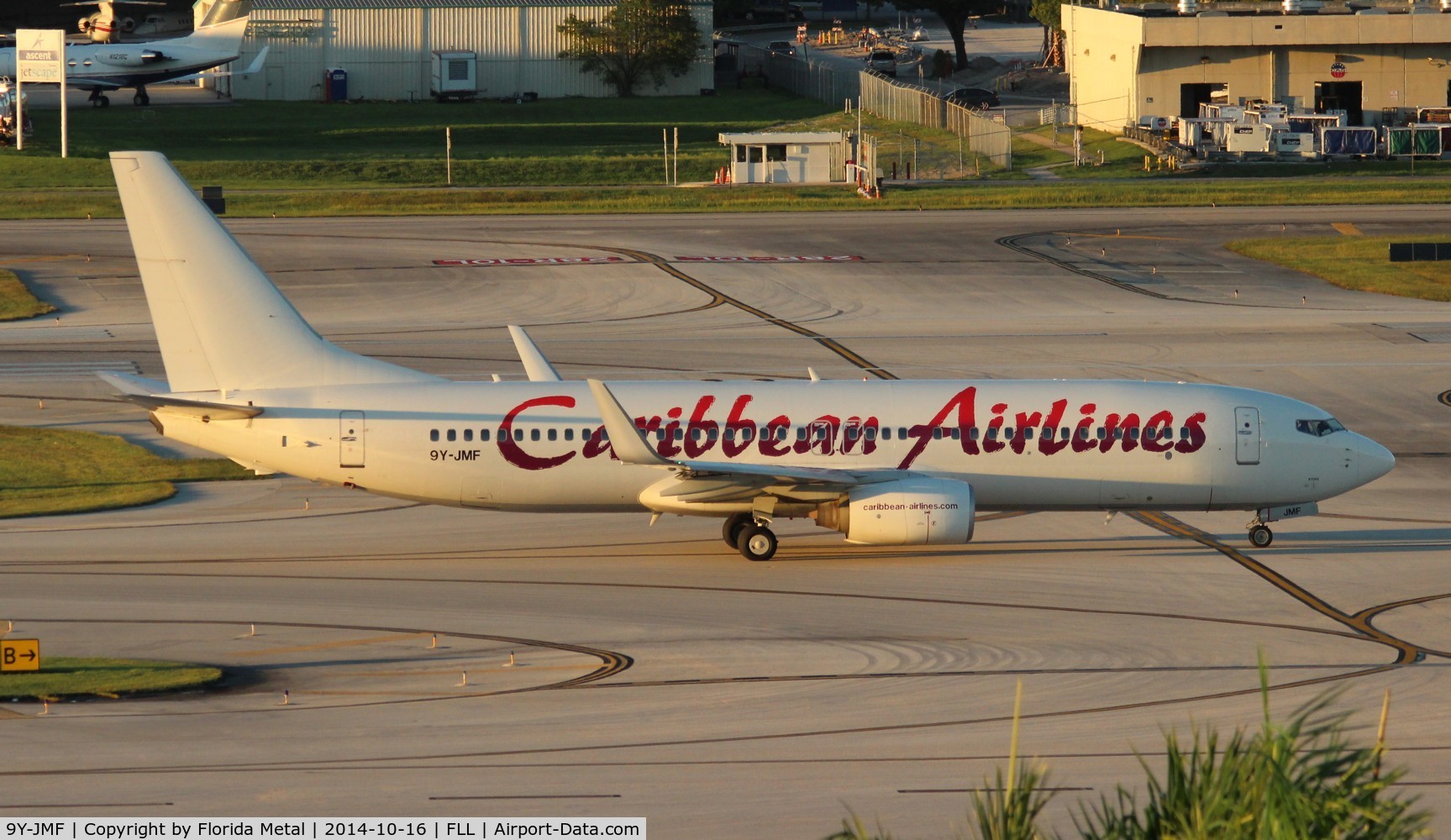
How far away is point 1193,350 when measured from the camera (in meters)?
61.4

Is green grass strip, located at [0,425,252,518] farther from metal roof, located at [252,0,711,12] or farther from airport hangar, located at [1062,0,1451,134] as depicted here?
metal roof, located at [252,0,711,12]

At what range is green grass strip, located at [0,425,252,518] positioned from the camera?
143 feet

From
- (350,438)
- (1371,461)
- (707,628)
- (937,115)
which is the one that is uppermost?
(937,115)

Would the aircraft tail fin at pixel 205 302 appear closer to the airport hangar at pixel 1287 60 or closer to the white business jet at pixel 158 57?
the airport hangar at pixel 1287 60

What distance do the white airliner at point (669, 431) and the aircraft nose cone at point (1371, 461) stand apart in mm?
146

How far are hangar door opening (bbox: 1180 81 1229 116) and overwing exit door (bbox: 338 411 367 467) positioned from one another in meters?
89.8

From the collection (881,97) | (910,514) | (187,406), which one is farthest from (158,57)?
(910,514)

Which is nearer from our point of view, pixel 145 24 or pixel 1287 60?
pixel 1287 60

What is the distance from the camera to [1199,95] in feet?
382

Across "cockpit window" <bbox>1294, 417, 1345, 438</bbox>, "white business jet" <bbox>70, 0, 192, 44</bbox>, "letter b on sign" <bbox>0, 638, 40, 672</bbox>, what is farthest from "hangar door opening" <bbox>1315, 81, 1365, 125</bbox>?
"white business jet" <bbox>70, 0, 192, 44</bbox>

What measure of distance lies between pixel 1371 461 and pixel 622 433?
16850mm

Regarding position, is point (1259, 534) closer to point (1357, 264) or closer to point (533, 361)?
point (533, 361)

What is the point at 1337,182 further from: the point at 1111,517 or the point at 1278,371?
the point at 1111,517

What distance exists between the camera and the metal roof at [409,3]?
143750mm
